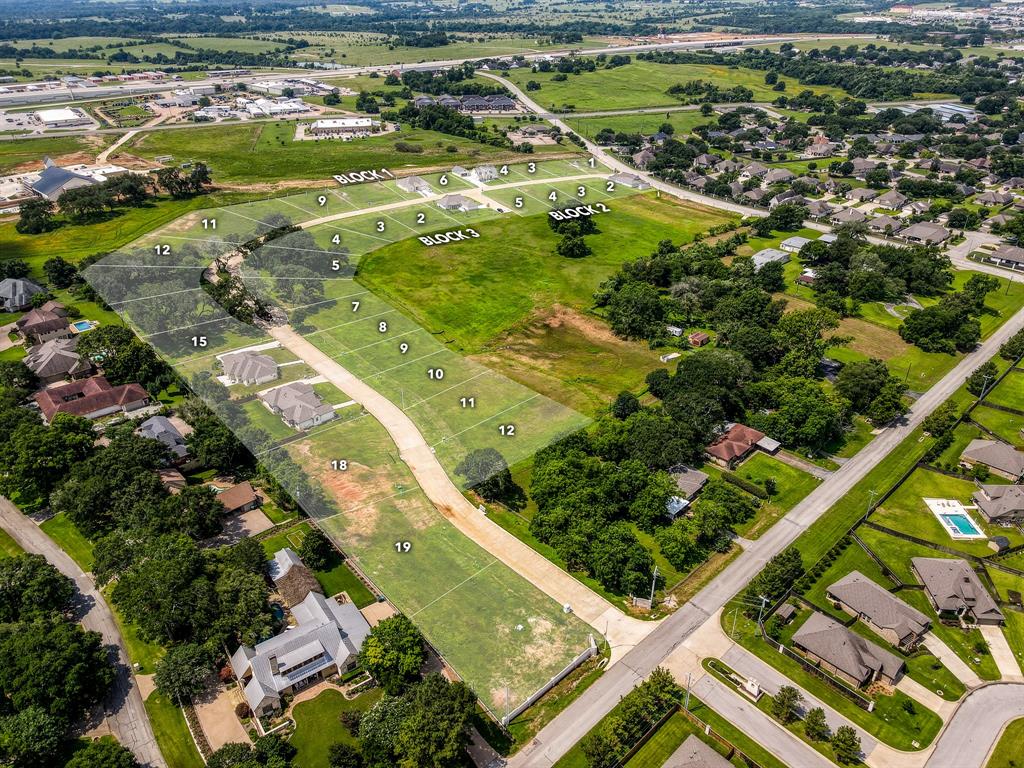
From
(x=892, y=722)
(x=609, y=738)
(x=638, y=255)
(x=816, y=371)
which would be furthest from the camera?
(x=638, y=255)

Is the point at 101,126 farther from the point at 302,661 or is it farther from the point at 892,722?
the point at 892,722

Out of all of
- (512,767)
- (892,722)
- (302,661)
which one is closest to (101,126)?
(302,661)

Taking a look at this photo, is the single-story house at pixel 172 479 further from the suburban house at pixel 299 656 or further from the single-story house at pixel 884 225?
the single-story house at pixel 884 225

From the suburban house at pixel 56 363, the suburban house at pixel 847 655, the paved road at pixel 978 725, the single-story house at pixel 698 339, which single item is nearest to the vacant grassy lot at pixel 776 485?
the suburban house at pixel 847 655
